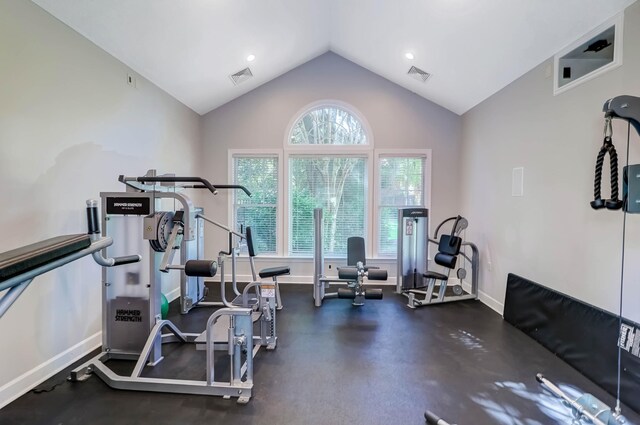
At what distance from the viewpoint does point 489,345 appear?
3.02 meters

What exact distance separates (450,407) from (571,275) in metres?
1.75

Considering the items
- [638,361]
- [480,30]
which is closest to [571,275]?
[638,361]

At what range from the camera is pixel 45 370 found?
7.90 feet

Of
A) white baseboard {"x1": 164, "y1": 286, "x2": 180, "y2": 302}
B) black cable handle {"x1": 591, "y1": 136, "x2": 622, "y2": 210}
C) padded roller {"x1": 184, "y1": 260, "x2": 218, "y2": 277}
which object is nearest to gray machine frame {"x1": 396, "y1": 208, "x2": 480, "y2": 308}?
black cable handle {"x1": 591, "y1": 136, "x2": 622, "y2": 210}

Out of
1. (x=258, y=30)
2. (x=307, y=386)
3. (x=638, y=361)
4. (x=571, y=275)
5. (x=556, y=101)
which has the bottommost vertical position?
(x=307, y=386)

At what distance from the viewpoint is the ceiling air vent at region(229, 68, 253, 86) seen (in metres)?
4.44

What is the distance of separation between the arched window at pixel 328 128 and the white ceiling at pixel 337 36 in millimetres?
855

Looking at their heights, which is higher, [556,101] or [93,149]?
[556,101]

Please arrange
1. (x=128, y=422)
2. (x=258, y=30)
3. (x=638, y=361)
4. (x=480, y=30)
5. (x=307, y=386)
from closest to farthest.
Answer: (x=128, y=422) < (x=638, y=361) < (x=307, y=386) < (x=480, y=30) < (x=258, y=30)

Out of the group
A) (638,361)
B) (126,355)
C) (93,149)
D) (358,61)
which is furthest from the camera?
(358,61)

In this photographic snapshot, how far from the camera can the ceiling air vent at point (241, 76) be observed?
4.44m

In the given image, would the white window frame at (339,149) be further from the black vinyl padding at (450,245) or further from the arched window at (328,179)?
the black vinyl padding at (450,245)

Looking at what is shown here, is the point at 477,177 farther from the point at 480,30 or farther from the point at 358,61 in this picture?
the point at 358,61

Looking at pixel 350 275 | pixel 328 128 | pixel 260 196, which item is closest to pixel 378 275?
pixel 350 275
